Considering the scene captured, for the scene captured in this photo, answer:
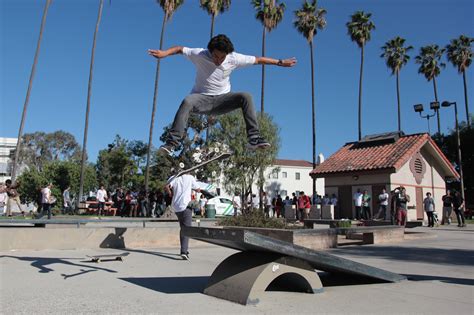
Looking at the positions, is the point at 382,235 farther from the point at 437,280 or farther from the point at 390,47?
the point at 390,47

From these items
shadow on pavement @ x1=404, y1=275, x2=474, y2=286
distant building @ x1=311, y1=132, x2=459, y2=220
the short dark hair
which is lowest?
shadow on pavement @ x1=404, y1=275, x2=474, y2=286

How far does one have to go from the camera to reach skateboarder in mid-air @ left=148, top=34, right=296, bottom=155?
6074 mm

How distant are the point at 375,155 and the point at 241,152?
10.1m

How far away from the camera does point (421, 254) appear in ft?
33.9

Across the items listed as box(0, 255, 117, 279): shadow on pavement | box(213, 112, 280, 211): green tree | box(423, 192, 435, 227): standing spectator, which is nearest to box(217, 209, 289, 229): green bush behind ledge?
box(0, 255, 117, 279): shadow on pavement

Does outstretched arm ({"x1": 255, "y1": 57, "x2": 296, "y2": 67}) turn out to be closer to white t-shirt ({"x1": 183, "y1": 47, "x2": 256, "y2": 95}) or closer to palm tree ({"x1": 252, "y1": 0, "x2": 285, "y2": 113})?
white t-shirt ({"x1": 183, "y1": 47, "x2": 256, "y2": 95})

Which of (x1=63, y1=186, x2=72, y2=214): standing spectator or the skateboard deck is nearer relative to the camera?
the skateboard deck

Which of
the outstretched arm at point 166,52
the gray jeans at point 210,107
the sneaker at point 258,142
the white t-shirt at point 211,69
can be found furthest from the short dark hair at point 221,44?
the sneaker at point 258,142

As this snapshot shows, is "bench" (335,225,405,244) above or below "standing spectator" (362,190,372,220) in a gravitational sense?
below

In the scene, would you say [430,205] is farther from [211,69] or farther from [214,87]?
[211,69]

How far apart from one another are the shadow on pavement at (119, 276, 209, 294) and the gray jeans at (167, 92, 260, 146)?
80.6 inches

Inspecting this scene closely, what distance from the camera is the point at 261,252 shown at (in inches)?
204

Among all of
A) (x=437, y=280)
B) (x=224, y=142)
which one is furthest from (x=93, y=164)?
(x=437, y=280)

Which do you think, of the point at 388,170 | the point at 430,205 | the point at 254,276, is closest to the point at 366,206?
the point at 430,205
